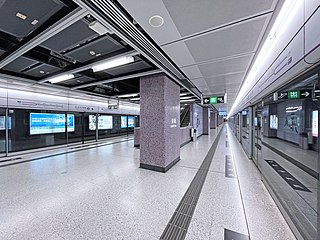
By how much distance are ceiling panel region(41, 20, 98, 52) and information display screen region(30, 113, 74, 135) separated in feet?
17.7

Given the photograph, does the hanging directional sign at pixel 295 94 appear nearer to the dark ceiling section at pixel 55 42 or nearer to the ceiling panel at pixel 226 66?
the ceiling panel at pixel 226 66

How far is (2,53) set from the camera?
3.41 m

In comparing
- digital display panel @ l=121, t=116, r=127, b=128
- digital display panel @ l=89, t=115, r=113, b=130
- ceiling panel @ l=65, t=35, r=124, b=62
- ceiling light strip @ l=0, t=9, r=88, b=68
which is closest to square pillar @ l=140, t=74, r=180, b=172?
ceiling panel @ l=65, t=35, r=124, b=62

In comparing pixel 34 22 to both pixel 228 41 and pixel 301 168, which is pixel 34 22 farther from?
pixel 301 168

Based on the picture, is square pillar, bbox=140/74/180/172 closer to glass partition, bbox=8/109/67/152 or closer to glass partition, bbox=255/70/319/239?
glass partition, bbox=255/70/319/239

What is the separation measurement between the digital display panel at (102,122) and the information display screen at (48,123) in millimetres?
1145

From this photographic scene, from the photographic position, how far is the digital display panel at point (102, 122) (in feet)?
30.3

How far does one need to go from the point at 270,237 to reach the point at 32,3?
4285mm

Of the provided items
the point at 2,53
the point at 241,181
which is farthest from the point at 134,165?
the point at 2,53

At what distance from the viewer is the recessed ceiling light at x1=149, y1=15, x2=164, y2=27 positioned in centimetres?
174

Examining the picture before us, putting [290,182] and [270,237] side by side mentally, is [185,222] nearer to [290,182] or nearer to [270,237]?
[270,237]

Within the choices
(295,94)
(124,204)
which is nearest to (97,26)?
(124,204)

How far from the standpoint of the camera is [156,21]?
1812mm

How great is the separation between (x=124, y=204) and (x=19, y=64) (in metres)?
4.90
